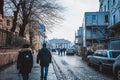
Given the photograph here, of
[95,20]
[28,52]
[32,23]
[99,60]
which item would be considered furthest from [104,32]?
[28,52]

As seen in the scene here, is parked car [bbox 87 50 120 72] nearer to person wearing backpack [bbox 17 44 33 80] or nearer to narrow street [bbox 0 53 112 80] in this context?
narrow street [bbox 0 53 112 80]

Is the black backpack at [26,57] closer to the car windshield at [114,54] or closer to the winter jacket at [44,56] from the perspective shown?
the winter jacket at [44,56]

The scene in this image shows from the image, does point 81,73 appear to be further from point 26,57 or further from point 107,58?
point 26,57

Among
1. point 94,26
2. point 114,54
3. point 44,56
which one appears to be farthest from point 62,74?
point 94,26

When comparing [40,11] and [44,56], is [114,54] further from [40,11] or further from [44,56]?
[40,11]

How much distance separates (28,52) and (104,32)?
50054 millimetres

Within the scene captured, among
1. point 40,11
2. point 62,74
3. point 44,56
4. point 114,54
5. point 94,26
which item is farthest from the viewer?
point 94,26

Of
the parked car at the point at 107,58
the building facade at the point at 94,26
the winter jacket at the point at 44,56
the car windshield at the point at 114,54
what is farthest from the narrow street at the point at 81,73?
the building facade at the point at 94,26

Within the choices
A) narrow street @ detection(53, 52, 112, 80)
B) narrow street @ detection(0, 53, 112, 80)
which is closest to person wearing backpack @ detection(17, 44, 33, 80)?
narrow street @ detection(0, 53, 112, 80)

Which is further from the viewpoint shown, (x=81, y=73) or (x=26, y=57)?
(x=81, y=73)

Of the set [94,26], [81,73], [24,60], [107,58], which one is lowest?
[81,73]

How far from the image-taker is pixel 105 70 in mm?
20969

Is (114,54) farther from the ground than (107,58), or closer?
farther from the ground

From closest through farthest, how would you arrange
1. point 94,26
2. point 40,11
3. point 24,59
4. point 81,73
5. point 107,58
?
point 24,59 < point 107,58 < point 81,73 < point 40,11 < point 94,26
